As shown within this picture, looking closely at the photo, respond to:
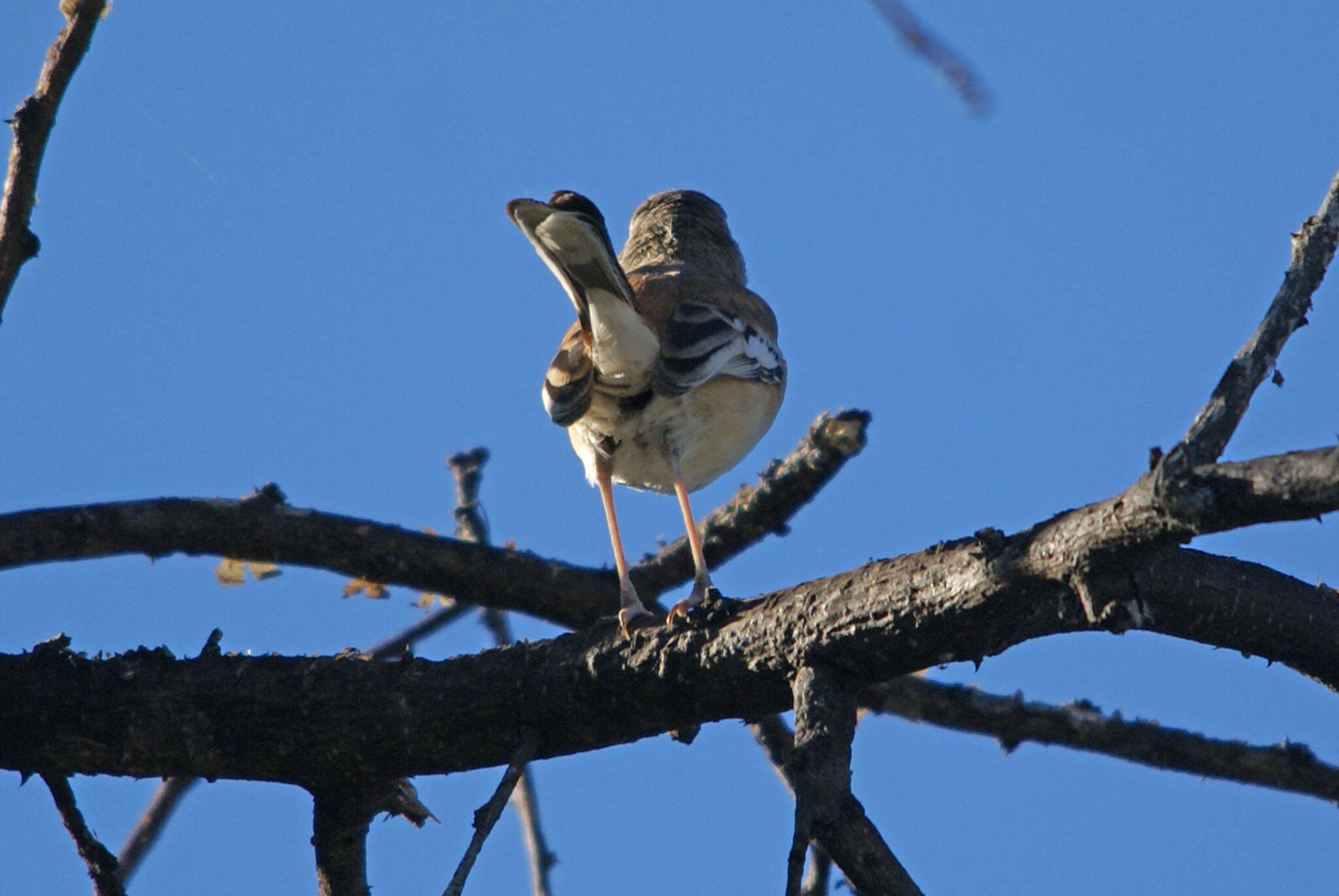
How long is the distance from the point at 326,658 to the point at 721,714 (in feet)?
4.33

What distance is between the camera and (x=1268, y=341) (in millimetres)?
3111

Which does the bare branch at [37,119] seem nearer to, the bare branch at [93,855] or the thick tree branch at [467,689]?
the thick tree branch at [467,689]

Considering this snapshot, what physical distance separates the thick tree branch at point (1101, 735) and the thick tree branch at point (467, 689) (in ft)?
5.19

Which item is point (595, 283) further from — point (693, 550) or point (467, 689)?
point (467, 689)

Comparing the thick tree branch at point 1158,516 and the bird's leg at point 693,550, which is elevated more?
the bird's leg at point 693,550

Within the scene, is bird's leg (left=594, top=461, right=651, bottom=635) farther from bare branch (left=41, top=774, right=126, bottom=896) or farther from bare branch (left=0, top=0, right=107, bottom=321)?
bare branch (left=0, top=0, right=107, bottom=321)

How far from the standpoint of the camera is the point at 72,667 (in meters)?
4.40

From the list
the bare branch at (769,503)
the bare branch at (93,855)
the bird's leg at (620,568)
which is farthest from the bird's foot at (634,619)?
the bare branch at (93,855)

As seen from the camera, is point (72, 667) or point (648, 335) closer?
point (72, 667)

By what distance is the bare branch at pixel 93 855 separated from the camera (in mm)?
4113

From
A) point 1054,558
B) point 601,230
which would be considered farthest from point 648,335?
point 1054,558

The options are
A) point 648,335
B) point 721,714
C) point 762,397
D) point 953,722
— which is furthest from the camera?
point 762,397

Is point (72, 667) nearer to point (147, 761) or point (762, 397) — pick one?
point (147, 761)

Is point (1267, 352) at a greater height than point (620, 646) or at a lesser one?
lesser
